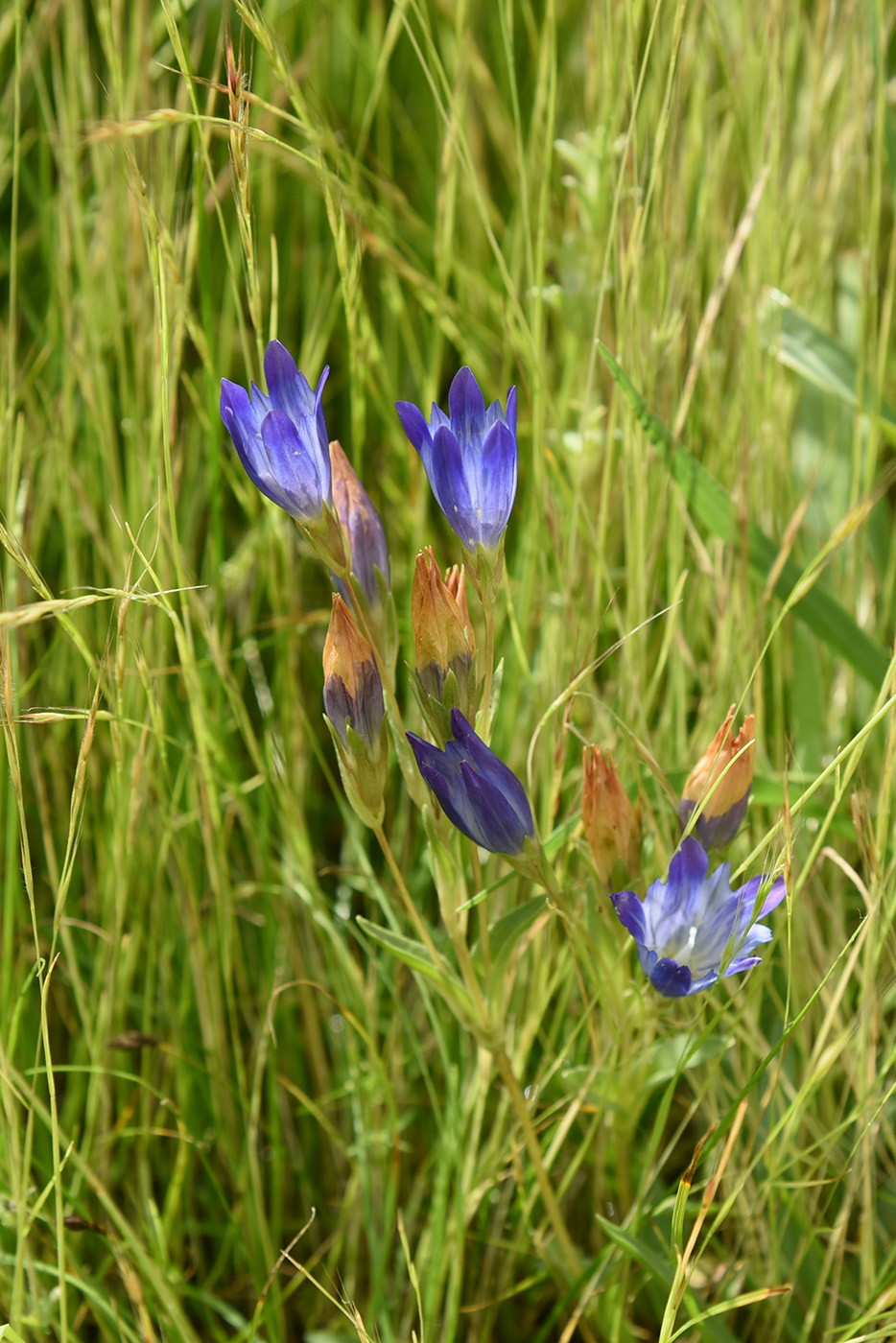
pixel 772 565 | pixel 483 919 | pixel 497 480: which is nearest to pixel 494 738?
pixel 772 565

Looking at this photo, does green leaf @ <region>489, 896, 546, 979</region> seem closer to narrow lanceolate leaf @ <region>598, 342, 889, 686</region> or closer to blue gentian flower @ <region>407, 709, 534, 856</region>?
blue gentian flower @ <region>407, 709, 534, 856</region>

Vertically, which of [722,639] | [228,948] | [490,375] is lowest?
[228,948]

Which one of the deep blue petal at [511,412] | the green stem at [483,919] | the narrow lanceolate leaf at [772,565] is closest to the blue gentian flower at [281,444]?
the deep blue petal at [511,412]

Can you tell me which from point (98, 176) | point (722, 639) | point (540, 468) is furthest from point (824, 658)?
point (98, 176)

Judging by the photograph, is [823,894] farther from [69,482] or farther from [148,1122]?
[69,482]

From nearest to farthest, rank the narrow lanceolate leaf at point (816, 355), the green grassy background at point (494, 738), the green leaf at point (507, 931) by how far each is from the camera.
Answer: the green leaf at point (507, 931)
the green grassy background at point (494, 738)
the narrow lanceolate leaf at point (816, 355)

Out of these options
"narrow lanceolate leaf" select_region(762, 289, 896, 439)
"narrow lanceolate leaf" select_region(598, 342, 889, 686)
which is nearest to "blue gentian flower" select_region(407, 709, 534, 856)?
"narrow lanceolate leaf" select_region(598, 342, 889, 686)

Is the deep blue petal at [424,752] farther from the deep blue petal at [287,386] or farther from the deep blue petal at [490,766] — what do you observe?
the deep blue petal at [287,386]
